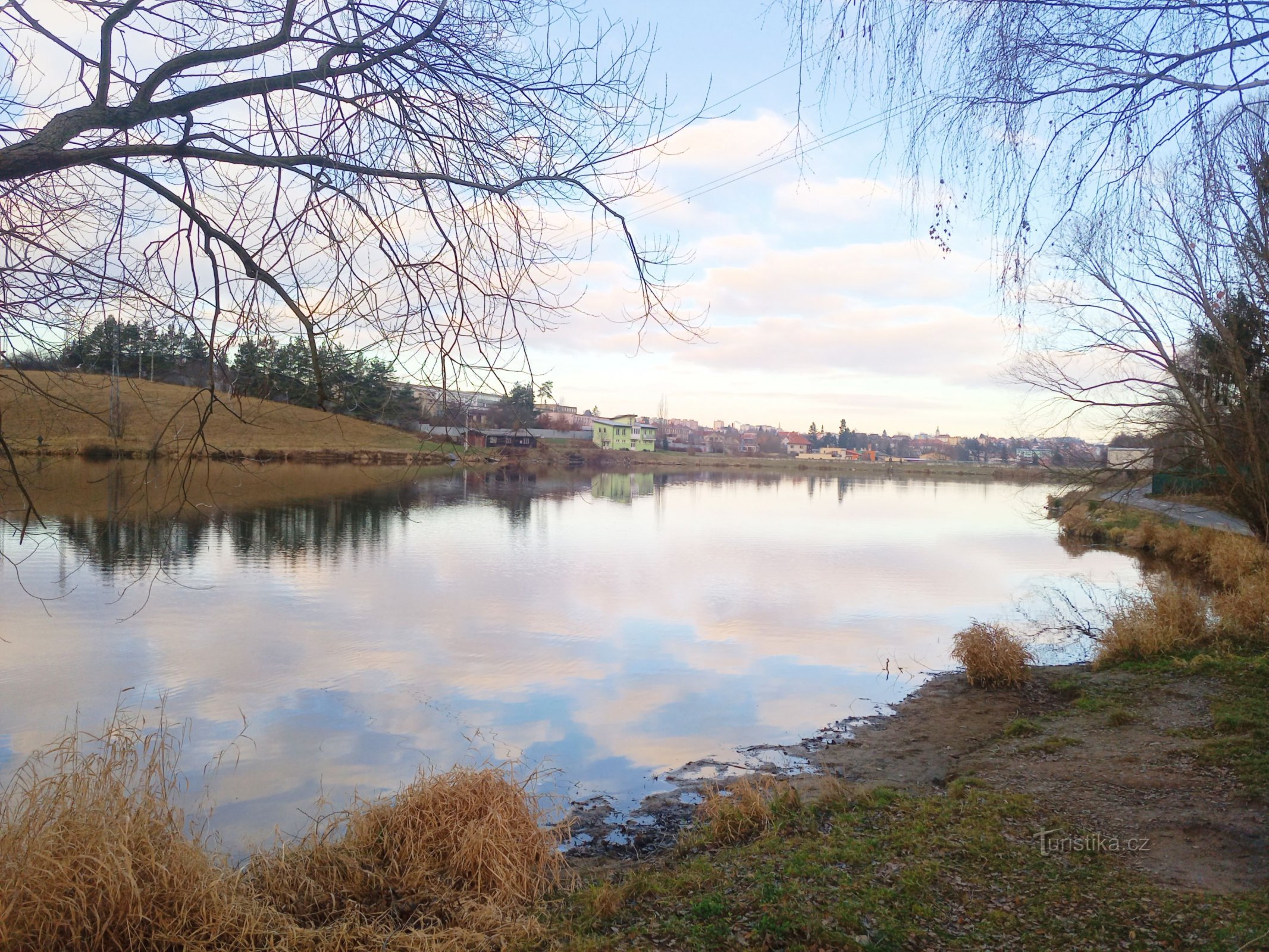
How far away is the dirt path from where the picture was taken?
→ 5.18 metres

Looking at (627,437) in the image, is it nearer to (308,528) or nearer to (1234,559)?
(308,528)

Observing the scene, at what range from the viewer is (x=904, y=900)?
452 cm

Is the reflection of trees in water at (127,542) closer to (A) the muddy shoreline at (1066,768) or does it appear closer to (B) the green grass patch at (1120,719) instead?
(A) the muddy shoreline at (1066,768)

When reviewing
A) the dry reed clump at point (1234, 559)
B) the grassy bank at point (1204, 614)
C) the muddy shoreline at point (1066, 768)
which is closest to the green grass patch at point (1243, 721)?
the muddy shoreline at point (1066, 768)

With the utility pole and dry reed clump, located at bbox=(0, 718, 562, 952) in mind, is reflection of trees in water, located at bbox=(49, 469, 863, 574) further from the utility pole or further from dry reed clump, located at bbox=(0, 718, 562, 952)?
dry reed clump, located at bbox=(0, 718, 562, 952)

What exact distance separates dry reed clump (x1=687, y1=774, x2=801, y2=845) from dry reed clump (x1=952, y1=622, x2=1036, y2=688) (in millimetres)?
5502

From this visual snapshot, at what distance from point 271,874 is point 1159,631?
11.5 meters

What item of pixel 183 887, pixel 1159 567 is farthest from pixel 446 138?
pixel 1159 567

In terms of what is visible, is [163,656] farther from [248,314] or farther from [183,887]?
[248,314]

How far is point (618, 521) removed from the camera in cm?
3294

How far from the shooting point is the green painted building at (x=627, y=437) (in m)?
83.8

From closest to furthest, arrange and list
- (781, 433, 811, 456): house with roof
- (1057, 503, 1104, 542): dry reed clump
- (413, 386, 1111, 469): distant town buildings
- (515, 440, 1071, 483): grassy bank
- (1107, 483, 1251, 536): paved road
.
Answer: (413, 386, 1111, 469): distant town buildings
(1107, 483, 1251, 536): paved road
(1057, 503, 1104, 542): dry reed clump
(515, 440, 1071, 483): grassy bank
(781, 433, 811, 456): house with roof

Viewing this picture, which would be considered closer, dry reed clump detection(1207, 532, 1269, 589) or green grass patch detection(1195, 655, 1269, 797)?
green grass patch detection(1195, 655, 1269, 797)

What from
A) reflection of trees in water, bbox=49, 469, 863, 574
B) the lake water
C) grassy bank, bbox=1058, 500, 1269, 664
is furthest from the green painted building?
grassy bank, bbox=1058, 500, 1269, 664
